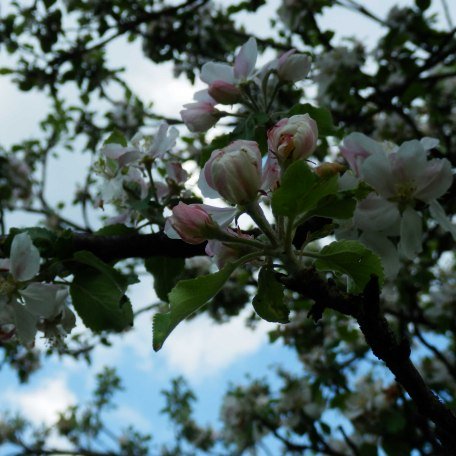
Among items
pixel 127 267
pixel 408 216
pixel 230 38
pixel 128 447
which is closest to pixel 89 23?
pixel 230 38

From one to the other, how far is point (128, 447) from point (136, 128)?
349 cm

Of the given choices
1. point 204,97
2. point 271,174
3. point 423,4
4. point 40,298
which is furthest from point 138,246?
point 423,4

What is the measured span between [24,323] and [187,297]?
470 mm

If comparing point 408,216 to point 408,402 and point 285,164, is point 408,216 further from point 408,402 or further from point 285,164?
point 408,402

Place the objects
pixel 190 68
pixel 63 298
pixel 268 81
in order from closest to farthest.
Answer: pixel 63 298 → pixel 268 81 → pixel 190 68

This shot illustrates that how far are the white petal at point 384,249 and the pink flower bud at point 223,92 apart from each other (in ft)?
1.48

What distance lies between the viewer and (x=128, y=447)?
5539mm

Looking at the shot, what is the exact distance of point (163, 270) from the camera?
1296 millimetres

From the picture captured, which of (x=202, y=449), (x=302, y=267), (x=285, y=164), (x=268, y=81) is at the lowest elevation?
(x=302, y=267)

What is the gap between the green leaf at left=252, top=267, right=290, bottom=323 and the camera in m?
0.82

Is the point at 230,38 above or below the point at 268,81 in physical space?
above

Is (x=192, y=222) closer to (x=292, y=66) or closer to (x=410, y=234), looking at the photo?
(x=410, y=234)

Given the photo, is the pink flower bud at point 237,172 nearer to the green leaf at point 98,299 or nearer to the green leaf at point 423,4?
the green leaf at point 98,299

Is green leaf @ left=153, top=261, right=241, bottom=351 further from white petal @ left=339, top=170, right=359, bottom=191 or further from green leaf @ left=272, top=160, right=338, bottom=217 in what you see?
white petal @ left=339, top=170, right=359, bottom=191
